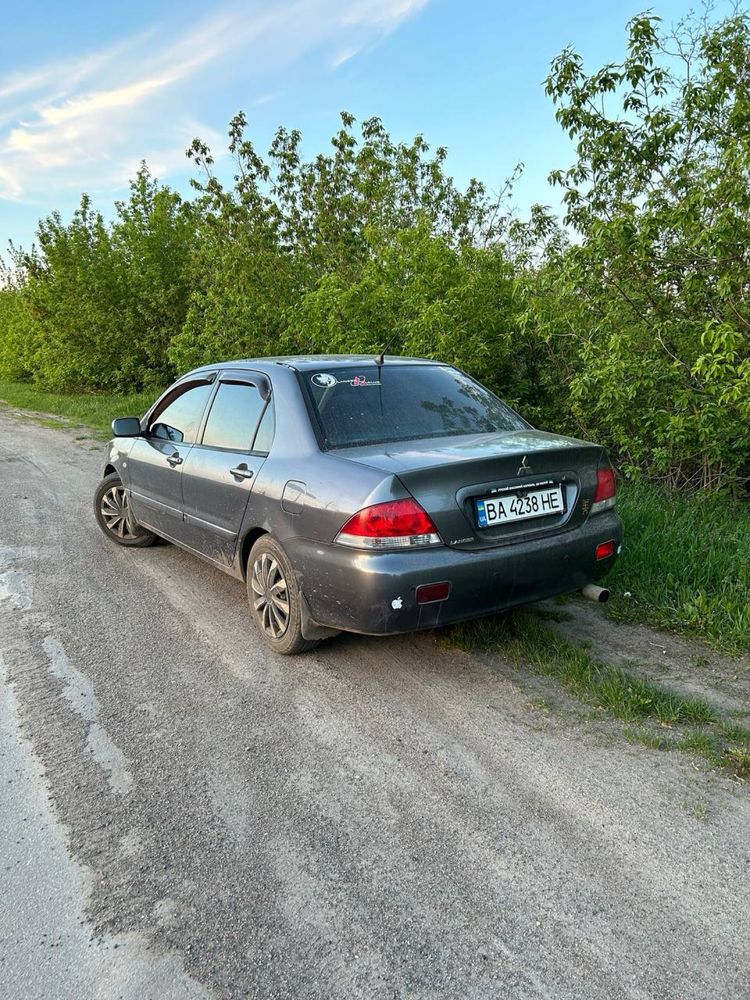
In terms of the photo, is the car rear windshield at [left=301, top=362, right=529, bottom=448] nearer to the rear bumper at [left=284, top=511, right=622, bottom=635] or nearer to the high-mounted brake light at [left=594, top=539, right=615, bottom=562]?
the rear bumper at [left=284, top=511, right=622, bottom=635]

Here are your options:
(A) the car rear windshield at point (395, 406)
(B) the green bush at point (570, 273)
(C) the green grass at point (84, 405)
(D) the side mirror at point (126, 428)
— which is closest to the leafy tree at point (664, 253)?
(B) the green bush at point (570, 273)

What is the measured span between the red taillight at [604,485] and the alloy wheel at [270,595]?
1737 millimetres

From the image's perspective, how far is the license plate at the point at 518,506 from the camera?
10.9 ft

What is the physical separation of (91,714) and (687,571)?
11.9 ft

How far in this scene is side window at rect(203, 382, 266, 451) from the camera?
4.18 metres

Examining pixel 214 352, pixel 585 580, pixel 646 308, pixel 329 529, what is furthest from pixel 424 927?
pixel 214 352

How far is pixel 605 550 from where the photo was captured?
3738 mm

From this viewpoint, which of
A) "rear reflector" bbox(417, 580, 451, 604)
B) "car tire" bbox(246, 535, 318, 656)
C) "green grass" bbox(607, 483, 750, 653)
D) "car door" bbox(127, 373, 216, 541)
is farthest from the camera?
"car door" bbox(127, 373, 216, 541)

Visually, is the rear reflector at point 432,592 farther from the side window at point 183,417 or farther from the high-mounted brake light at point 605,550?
the side window at point 183,417

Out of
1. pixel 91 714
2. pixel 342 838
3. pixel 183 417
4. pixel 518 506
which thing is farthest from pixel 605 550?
pixel 183 417

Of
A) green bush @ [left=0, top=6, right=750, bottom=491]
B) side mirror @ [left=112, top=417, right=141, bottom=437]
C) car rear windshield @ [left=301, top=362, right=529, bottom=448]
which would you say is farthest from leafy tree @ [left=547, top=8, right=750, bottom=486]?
side mirror @ [left=112, top=417, right=141, bottom=437]

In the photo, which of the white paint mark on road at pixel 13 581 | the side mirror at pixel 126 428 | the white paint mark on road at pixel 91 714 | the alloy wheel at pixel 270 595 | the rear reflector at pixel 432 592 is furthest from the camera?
the side mirror at pixel 126 428

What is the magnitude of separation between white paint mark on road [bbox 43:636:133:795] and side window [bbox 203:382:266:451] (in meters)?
1.51

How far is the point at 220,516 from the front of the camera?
427cm
